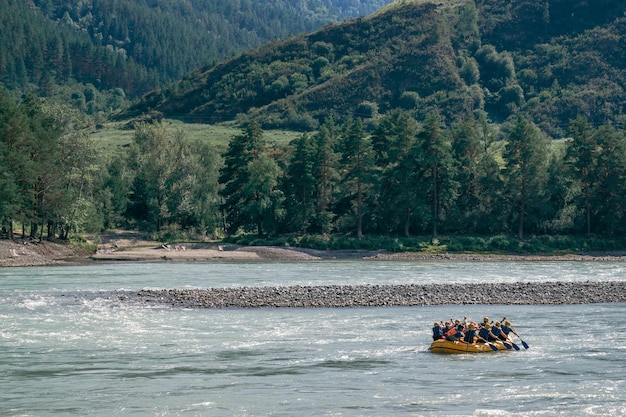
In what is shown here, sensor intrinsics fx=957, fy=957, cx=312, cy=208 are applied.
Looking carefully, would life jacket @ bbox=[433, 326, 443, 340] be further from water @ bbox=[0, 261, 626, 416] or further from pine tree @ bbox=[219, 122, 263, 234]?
pine tree @ bbox=[219, 122, 263, 234]

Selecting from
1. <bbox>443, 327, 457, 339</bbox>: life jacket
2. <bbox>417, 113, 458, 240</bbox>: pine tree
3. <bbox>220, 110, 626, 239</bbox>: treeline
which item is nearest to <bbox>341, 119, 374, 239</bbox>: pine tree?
<bbox>220, 110, 626, 239</bbox>: treeline

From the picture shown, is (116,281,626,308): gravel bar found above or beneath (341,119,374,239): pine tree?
beneath

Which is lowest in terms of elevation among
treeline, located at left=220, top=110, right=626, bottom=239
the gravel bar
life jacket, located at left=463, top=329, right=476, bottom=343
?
life jacket, located at left=463, top=329, right=476, bottom=343

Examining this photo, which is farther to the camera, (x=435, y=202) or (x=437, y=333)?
(x=435, y=202)

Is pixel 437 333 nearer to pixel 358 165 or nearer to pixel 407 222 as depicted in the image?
pixel 358 165

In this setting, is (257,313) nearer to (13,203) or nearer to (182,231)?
(13,203)

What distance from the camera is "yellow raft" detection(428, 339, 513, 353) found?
1791 inches

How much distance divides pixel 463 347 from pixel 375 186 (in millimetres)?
71088

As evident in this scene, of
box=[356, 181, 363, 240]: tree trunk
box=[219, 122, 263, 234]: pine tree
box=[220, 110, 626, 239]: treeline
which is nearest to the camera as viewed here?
box=[220, 110, 626, 239]: treeline

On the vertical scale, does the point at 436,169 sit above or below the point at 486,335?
above

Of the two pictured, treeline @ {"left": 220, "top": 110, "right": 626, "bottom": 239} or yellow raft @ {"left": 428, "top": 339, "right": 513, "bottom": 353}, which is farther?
treeline @ {"left": 220, "top": 110, "right": 626, "bottom": 239}

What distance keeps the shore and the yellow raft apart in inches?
2318

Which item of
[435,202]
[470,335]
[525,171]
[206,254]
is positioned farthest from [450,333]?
[525,171]

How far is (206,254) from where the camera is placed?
106 metres
